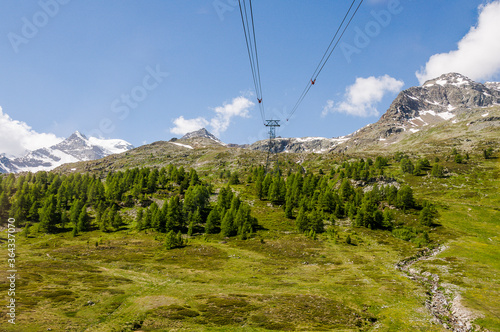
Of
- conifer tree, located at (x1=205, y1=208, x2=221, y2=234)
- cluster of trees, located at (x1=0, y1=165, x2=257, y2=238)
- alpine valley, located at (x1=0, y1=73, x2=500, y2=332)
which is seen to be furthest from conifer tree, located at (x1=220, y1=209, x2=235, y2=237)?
conifer tree, located at (x1=205, y1=208, x2=221, y2=234)

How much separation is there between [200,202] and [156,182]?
61.9 m

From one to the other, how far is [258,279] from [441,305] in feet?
133

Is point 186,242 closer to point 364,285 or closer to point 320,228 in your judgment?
point 320,228

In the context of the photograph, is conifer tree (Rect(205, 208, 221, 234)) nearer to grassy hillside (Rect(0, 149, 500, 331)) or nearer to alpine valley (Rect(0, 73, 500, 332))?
alpine valley (Rect(0, 73, 500, 332))

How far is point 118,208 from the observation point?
16088 centimetres

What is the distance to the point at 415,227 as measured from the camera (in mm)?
123562

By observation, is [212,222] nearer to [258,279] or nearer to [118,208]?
[258,279]

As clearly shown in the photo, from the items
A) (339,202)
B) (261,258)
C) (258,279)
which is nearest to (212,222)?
(261,258)

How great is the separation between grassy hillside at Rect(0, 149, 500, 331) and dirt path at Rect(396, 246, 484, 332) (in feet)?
4.55

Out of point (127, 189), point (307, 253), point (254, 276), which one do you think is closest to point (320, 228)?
point (307, 253)

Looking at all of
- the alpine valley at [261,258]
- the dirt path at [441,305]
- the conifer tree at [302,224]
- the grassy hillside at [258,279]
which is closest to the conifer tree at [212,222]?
the alpine valley at [261,258]

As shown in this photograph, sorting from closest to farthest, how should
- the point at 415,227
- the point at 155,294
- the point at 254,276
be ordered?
the point at 155,294, the point at 254,276, the point at 415,227

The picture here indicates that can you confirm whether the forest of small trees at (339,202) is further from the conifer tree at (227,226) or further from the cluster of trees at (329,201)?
the conifer tree at (227,226)

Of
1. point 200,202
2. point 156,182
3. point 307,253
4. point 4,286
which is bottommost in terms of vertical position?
point 307,253
